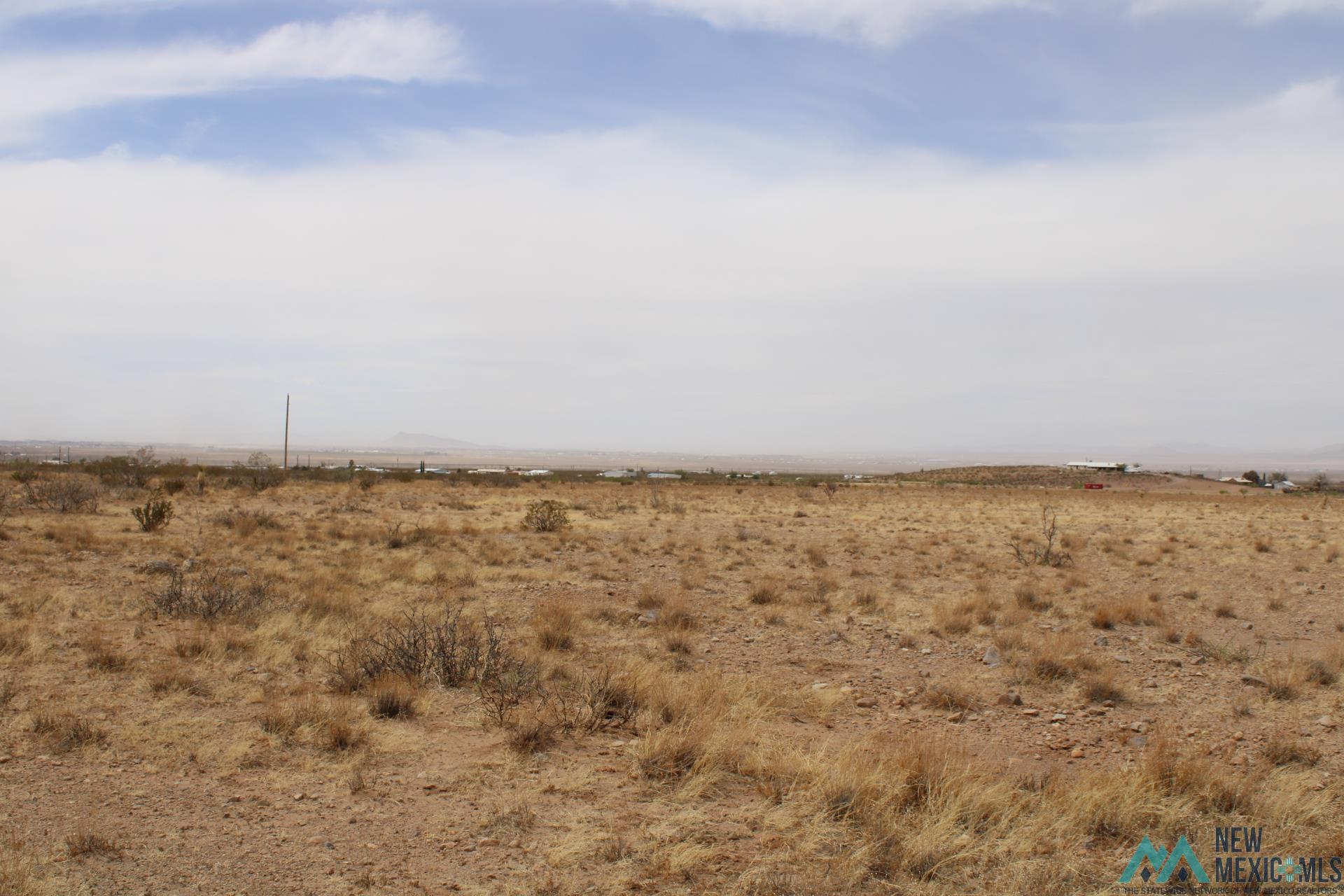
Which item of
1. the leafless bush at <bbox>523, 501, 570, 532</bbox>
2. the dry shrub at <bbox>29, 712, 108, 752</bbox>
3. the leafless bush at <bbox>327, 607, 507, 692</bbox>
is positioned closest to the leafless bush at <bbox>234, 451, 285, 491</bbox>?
the leafless bush at <bbox>523, 501, 570, 532</bbox>

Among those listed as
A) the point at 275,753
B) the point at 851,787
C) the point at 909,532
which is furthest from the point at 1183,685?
the point at 909,532

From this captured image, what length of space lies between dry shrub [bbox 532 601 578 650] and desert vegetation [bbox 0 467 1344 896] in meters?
0.05

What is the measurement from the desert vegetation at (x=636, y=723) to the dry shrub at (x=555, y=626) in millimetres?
47

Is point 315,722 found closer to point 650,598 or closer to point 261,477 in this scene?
point 650,598

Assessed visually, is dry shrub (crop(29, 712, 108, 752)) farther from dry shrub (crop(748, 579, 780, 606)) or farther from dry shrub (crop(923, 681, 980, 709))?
dry shrub (crop(748, 579, 780, 606))

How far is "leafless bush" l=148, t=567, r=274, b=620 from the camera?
10.7 m

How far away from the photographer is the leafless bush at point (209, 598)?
1071 cm

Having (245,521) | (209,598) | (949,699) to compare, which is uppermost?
(245,521)

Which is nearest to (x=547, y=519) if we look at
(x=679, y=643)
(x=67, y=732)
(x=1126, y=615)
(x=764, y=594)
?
(x=764, y=594)

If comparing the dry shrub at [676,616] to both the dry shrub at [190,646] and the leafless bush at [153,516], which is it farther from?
the leafless bush at [153,516]

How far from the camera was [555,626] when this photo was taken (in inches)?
418

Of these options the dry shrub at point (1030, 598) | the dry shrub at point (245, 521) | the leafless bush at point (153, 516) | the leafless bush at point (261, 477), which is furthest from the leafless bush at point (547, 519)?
the leafless bush at point (261, 477)

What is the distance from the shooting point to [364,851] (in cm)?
479

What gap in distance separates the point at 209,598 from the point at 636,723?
700cm
